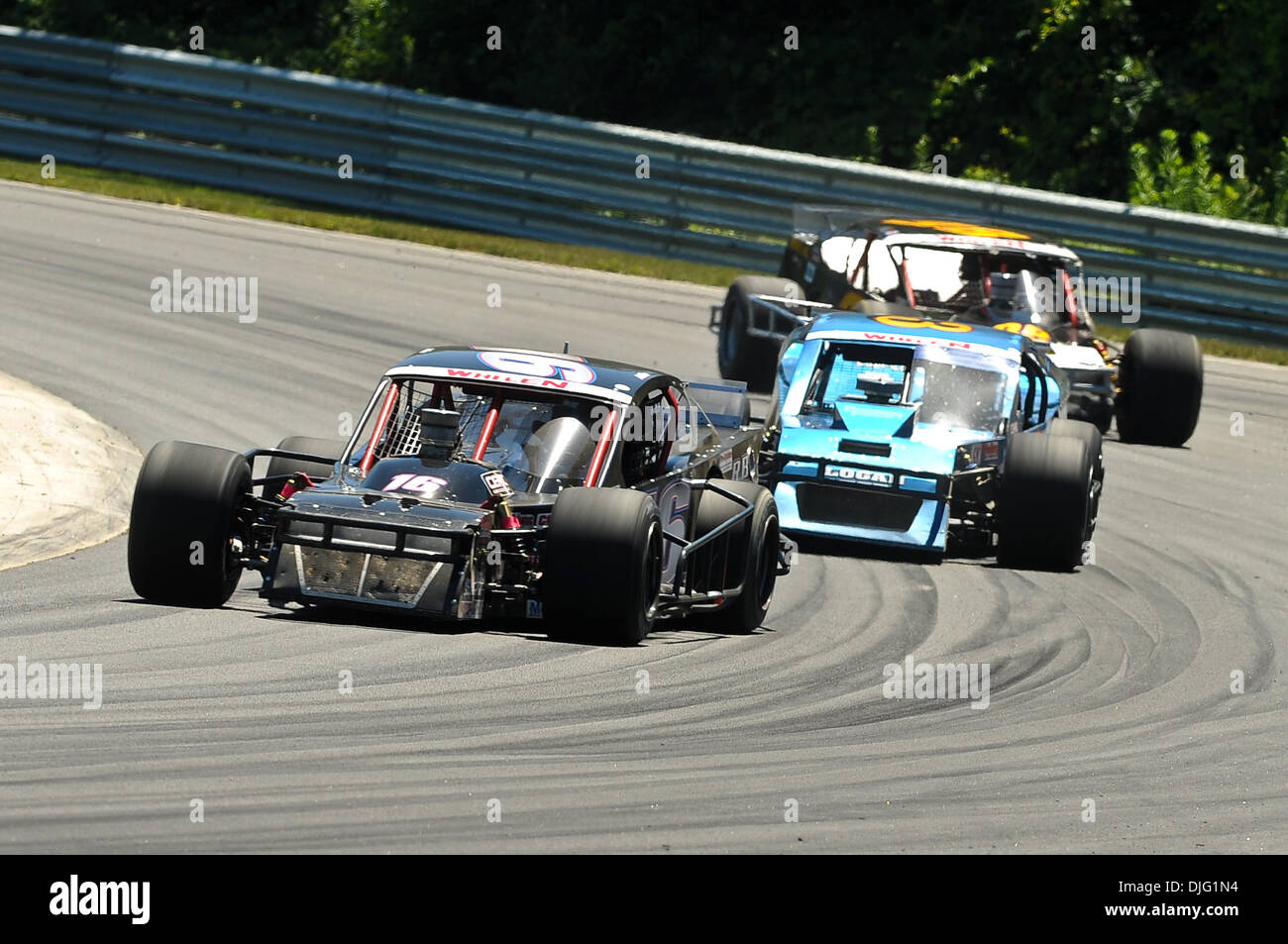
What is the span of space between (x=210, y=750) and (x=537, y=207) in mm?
16322

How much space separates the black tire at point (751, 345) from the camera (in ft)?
57.6

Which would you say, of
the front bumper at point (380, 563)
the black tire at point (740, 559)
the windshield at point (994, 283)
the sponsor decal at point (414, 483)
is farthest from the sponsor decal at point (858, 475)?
the windshield at point (994, 283)

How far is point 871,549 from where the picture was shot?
41.4 ft

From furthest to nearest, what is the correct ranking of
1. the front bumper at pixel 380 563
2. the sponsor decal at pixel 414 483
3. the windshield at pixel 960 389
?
1. the windshield at pixel 960 389
2. the sponsor decal at pixel 414 483
3. the front bumper at pixel 380 563

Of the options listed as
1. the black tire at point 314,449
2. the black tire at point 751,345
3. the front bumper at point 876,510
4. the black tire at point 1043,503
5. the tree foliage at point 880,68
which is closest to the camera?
the black tire at point 314,449

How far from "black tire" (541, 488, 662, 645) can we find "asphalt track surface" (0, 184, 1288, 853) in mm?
146

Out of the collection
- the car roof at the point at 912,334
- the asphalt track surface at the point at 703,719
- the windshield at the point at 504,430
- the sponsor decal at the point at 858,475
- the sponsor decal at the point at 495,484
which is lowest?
the asphalt track surface at the point at 703,719

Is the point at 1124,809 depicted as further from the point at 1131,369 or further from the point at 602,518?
the point at 1131,369

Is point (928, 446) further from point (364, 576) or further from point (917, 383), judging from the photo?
point (364, 576)

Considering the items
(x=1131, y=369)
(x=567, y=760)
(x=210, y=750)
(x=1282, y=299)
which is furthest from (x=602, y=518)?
(x=1282, y=299)

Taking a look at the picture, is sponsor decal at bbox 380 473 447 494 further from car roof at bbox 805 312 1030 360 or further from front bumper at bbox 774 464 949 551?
car roof at bbox 805 312 1030 360

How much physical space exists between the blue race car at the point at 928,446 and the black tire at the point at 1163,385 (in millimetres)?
2767

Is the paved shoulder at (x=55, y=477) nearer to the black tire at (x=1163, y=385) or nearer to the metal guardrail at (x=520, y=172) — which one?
the black tire at (x=1163, y=385)

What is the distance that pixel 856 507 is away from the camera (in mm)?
12383
